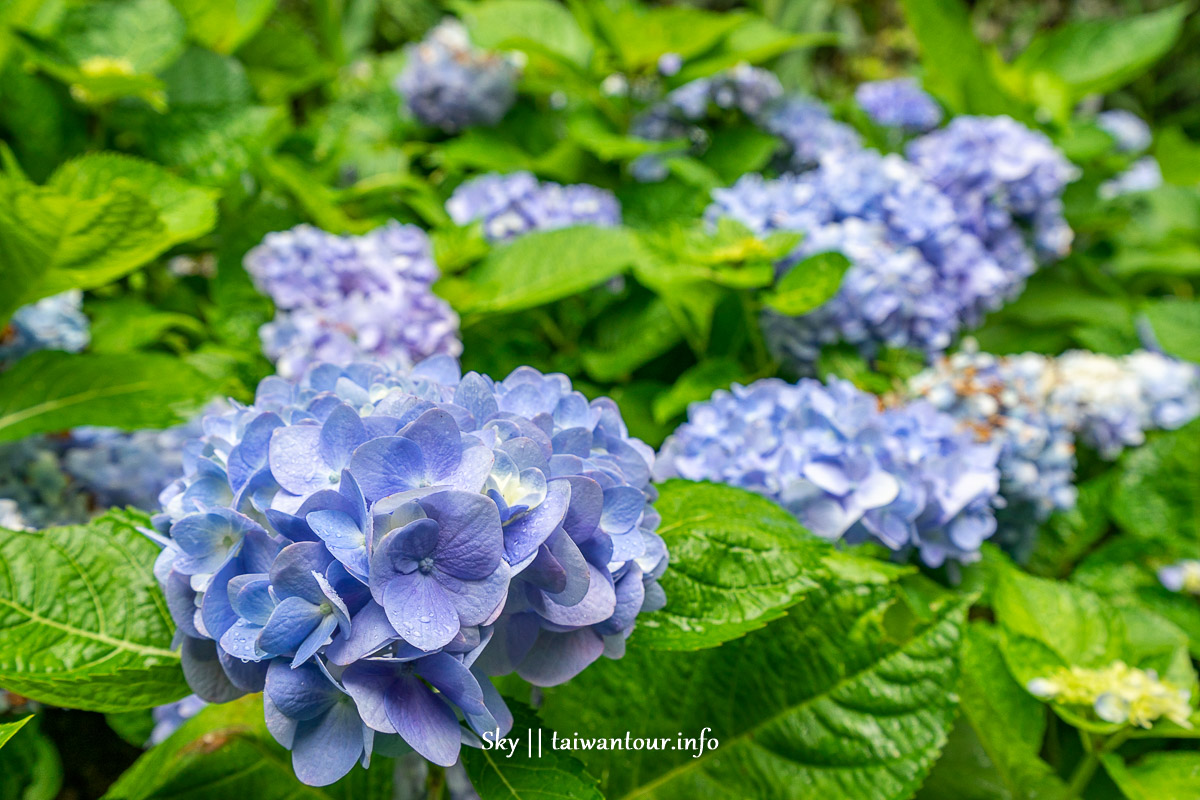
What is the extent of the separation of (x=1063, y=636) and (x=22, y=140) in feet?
5.13

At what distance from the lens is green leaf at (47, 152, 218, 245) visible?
3.19ft

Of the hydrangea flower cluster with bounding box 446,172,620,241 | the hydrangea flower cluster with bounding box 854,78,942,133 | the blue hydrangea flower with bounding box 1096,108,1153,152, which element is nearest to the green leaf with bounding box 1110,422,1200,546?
the hydrangea flower cluster with bounding box 446,172,620,241

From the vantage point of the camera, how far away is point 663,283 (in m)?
1.17

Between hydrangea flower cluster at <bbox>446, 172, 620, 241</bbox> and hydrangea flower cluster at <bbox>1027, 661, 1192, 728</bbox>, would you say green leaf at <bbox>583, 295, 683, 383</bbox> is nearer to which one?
hydrangea flower cluster at <bbox>446, 172, 620, 241</bbox>

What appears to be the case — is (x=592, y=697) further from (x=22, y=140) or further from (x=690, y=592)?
(x=22, y=140)

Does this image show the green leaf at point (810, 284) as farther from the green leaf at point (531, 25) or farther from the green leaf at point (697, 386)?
the green leaf at point (531, 25)

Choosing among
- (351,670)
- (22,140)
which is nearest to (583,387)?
(351,670)

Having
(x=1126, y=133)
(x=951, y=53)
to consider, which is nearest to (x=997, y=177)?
(x=951, y=53)

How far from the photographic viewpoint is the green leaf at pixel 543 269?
1170 mm

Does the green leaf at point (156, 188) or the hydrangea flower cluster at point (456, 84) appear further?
the hydrangea flower cluster at point (456, 84)

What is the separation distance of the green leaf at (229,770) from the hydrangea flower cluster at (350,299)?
18.4 inches

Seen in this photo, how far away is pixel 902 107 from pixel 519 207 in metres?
1.00

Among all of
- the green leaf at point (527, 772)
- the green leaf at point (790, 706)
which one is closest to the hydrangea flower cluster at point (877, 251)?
the green leaf at point (790, 706)

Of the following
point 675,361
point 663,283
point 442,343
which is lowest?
point 675,361
